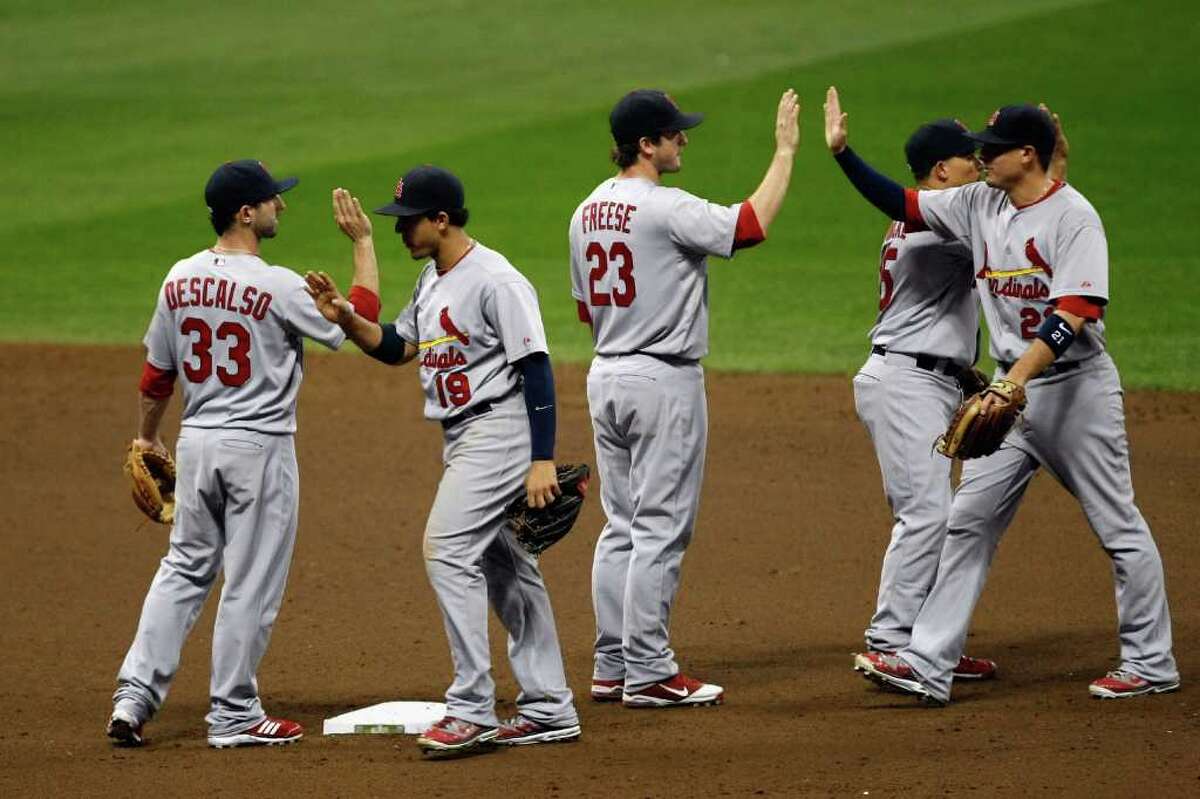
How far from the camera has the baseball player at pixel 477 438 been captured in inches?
247

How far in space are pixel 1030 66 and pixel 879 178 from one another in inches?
866

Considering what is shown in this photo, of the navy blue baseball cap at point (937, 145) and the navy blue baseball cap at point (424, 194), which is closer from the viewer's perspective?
the navy blue baseball cap at point (424, 194)

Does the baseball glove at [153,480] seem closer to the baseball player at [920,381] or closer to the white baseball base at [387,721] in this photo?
the white baseball base at [387,721]

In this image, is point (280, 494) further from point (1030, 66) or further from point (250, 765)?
point (1030, 66)

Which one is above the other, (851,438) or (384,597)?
(851,438)

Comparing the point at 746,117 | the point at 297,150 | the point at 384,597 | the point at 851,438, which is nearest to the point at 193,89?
the point at 297,150

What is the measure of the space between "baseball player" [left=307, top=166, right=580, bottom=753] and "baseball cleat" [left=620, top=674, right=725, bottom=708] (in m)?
0.43

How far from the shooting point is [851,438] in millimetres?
12430

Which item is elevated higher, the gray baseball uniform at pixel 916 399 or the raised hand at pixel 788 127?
the raised hand at pixel 788 127

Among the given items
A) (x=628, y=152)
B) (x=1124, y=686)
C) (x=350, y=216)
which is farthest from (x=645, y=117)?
(x=1124, y=686)

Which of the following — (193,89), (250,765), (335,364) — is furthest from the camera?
(193,89)

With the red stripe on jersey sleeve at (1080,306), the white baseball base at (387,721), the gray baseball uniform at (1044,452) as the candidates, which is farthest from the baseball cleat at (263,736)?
the red stripe on jersey sleeve at (1080,306)

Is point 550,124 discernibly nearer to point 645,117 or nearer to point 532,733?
point 645,117

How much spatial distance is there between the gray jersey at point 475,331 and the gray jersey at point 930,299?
1.75 meters
